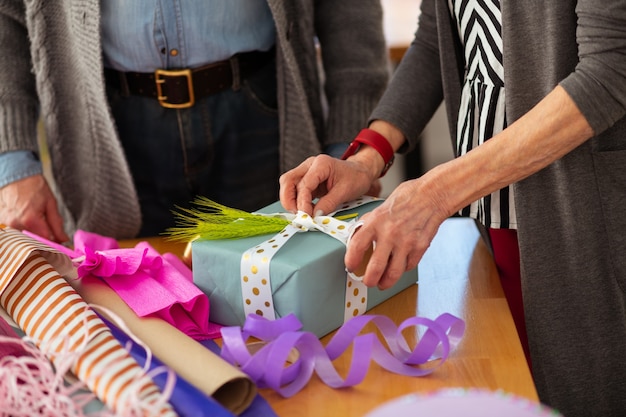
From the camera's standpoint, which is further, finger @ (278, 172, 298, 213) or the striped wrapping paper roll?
finger @ (278, 172, 298, 213)

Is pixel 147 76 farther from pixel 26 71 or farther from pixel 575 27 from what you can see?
pixel 575 27

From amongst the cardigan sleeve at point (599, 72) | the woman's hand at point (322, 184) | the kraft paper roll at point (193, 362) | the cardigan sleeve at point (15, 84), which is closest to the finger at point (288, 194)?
the woman's hand at point (322, 184)

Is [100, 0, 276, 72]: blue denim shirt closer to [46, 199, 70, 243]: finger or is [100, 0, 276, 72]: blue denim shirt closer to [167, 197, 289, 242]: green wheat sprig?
[46, 199, 70, 243]: finger

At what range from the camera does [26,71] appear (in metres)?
1.53

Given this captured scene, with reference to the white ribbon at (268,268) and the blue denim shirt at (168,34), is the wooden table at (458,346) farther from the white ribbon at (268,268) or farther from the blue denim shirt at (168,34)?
the blue denim shirt at (168,34)

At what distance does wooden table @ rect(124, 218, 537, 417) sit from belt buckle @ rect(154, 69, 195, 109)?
58 centimetres

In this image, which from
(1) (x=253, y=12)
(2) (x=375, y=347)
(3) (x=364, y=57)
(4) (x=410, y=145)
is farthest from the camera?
(3) (x=364, y=57)

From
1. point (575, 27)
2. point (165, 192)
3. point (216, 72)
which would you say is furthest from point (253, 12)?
point (575, 27)

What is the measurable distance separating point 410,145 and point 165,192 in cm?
59

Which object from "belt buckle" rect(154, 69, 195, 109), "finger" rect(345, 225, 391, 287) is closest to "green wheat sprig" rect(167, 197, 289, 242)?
"finger" rect(345, 225, 391, 287)

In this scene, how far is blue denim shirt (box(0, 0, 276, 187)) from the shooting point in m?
1.42

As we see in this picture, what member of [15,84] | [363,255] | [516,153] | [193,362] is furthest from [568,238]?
[15,84]

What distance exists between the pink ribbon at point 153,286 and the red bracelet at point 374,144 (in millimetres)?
355

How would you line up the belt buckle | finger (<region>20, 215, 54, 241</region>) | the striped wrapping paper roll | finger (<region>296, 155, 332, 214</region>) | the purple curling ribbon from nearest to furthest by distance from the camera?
the striped wrapping paper roll → the purple curling ribbon → finger (<region>296, 155, 332, 214</region>) → finger (<region>20, 215, 54, 241</region>) → the belt buckle
